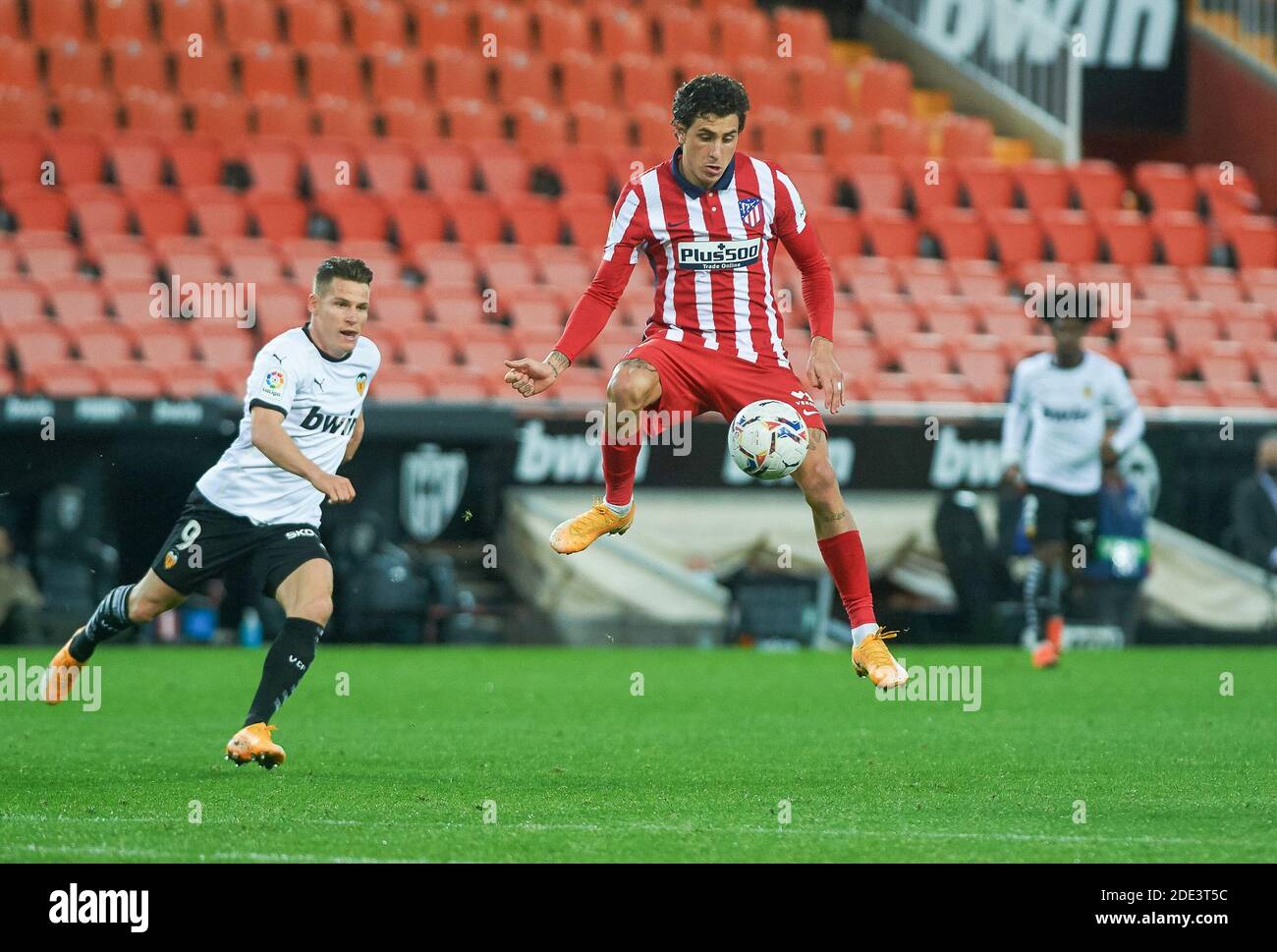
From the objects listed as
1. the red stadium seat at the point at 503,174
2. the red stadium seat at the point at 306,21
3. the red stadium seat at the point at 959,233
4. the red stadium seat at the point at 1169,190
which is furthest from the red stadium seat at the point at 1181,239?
the red stadium seat at the point at 306,21

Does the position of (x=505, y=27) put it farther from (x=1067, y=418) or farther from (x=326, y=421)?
(x=326, y=421)

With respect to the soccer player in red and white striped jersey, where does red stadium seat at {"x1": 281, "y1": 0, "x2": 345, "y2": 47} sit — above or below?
above

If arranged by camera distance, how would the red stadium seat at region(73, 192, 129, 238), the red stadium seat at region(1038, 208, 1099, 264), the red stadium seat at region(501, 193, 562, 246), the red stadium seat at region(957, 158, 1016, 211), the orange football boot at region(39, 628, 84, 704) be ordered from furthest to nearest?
the red stadium seat at region(957, 158, 1016, 211) < the red stadium seat at region(1038, 208, 1099, 264) < the red stadium seat at region(501, 193, 562, 246) < the red stadium seat at region(73, 192, 129, 238) < the orange football boot at region(39, 628, 84, 704)

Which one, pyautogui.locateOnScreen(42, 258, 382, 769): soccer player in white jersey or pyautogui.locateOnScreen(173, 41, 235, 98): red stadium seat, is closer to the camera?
pyautogui.locateOnScreen(42, 258, 382, 769): soccer player in white jersey

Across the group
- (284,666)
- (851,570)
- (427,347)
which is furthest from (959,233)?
(284,666)

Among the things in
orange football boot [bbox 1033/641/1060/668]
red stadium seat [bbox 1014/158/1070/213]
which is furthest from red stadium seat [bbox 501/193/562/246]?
orange football boot [bbox 1033/641/1060/668]

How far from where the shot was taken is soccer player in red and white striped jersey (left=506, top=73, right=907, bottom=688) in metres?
6.86

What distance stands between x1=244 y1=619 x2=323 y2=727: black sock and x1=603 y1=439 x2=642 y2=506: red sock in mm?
1201

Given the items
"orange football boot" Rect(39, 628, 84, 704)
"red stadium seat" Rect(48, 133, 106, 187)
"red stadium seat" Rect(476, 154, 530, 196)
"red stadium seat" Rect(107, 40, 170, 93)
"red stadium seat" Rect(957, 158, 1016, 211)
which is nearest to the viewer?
"orange football boot" Rect(39, 628, 84, 704)

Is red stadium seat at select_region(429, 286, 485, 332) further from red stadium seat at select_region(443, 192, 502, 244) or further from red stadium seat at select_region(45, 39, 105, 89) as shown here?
red stadium seat at select_region(45, 39, 105, 89)

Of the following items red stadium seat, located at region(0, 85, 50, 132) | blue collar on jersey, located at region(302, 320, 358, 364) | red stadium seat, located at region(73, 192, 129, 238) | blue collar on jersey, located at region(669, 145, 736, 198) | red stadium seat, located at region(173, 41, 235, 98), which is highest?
red stadium seat, located at region(173, 41, 235, 98)

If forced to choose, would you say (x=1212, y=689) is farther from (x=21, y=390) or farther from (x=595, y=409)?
(x=21, y=390)

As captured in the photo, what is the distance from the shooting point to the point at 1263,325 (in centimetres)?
1698

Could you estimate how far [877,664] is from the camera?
22.3 ft
